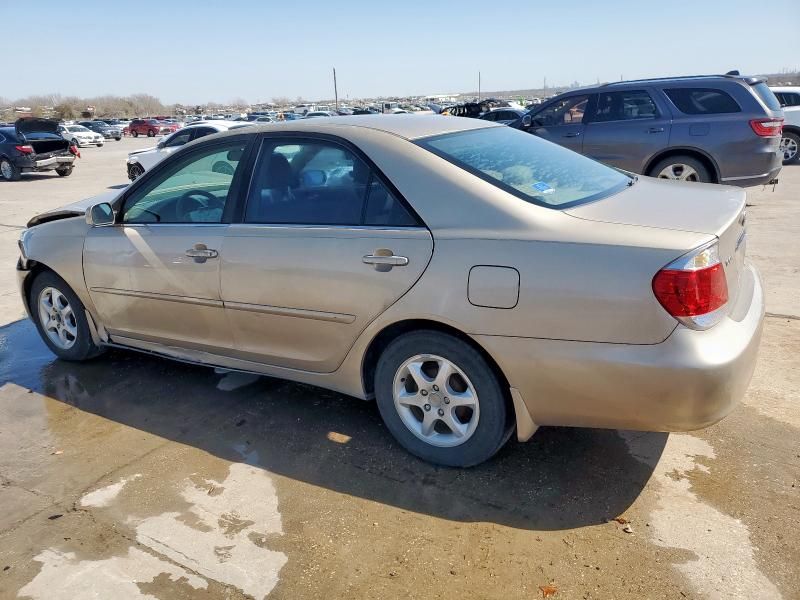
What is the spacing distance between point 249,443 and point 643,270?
2.21 m

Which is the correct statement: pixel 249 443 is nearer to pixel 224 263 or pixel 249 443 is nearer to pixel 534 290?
pixel 224 263

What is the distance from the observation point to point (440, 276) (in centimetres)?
279

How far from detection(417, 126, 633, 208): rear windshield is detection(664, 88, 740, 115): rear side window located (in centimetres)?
562

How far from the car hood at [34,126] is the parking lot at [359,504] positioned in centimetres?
1726

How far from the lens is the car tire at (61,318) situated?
438 cm

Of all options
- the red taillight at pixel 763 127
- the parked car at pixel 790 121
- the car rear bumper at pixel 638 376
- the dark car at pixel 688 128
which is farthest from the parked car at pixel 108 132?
the car rear bumper at pixel 638 376

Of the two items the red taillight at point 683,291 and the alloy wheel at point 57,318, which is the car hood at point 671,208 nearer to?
the red taillight at point 683,291

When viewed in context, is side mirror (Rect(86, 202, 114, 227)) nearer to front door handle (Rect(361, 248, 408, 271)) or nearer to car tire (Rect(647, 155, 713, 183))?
front door handle (Rect(361, 248, 408, 271))

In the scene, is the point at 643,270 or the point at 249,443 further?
the point at 249,443

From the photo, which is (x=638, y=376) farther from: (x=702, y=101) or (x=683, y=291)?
(x=702, y=101)

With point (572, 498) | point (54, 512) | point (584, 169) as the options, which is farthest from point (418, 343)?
point (54, 512)

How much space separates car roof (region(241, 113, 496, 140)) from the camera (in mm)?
3301

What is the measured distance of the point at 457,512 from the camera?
2760 mm

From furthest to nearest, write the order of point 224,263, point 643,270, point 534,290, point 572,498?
1. point 224,263
2. point 572,498
3. point 534,290
4. point 643,270
